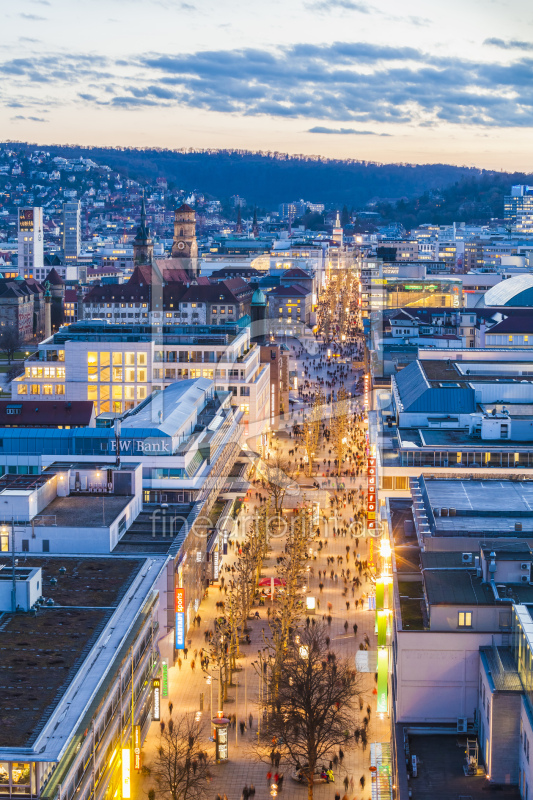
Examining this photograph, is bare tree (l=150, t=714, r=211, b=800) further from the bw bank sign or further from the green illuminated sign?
the bw bank sign

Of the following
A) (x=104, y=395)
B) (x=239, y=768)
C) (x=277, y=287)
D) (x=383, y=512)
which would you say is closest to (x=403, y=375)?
(x=104, y=395)

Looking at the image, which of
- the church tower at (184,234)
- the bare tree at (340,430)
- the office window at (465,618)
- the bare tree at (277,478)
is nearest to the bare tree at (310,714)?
the office window at (465,618)

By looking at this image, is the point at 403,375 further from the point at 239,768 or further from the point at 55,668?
the point at 55,668

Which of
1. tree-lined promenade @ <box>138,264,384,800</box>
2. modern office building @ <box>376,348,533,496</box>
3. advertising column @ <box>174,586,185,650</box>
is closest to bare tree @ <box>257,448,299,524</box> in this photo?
tree-lined promenade @ <box>138,264,384,800</box>

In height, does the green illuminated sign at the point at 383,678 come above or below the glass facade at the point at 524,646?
below

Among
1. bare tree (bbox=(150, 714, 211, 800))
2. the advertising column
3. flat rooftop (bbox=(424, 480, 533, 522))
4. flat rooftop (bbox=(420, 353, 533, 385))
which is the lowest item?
bare tree (bbox=(150, 714, 211, 800))

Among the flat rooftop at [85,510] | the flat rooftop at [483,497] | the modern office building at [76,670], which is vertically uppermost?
the flat rooftop at [483,497]

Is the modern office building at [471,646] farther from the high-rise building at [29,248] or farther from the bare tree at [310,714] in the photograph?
the high-rise building at [29,248]

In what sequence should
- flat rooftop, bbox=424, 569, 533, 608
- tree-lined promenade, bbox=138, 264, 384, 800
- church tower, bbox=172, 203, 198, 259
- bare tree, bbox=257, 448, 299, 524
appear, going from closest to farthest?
1. flat rooftop, bbox=424, 569, 533, 608
2. tree-lined promenade, bbox=138, 264, 384, 800
3. bare tree, bbox=257, 448, 299, 524
4. church tower, bbox=172, 203, 198, 259

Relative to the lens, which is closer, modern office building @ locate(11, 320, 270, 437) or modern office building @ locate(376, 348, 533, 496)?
modern office building @ locate(376, 348, 533, 496)
